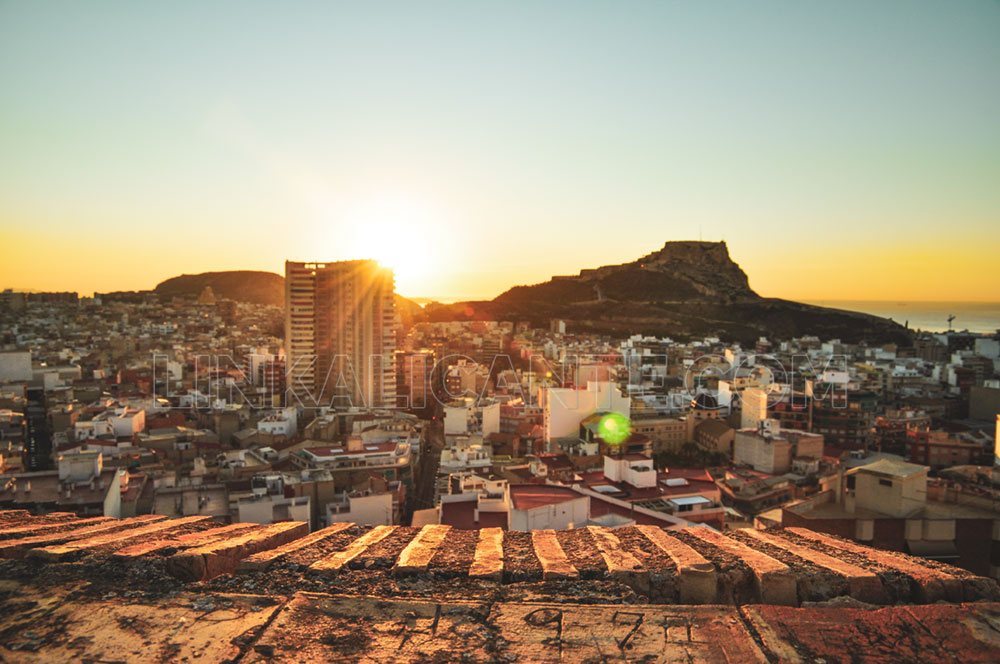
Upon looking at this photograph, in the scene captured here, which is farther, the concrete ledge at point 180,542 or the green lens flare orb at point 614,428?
the green lens flare orb at point 614,428

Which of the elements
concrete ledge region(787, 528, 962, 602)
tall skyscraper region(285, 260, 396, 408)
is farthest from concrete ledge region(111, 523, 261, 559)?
tall skyscraper region(285, 260, 396, 408)

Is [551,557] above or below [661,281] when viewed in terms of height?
below

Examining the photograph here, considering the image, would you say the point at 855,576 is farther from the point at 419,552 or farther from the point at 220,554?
the point at 220,554

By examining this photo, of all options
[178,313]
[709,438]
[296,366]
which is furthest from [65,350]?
[709,438]

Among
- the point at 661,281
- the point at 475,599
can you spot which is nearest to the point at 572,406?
the point at 475,599

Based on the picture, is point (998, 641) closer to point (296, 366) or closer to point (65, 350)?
point (296, 366)

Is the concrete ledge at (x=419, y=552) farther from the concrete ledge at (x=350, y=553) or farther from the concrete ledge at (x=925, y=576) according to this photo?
the concrete ledge at (x=925, y=576)

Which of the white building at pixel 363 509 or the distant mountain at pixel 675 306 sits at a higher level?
the distant mountain at pixel 675 306

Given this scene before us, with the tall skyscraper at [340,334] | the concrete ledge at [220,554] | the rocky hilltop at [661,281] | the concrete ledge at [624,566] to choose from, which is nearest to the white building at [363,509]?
the concrete ledge at [220,554]
